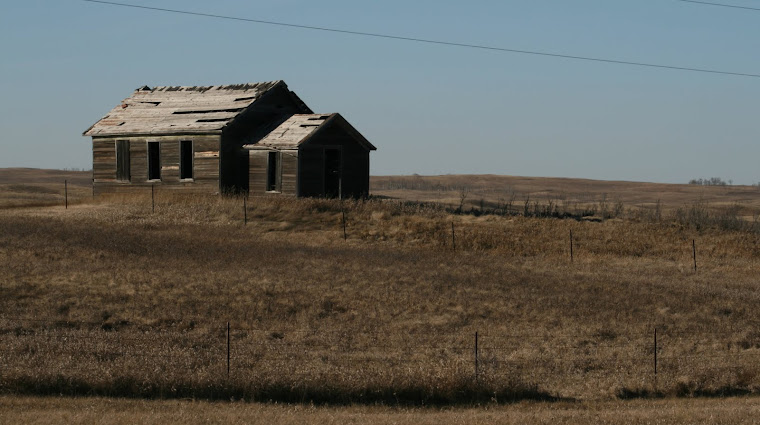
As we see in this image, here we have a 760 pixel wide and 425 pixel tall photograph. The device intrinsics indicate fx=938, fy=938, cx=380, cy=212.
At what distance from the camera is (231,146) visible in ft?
129

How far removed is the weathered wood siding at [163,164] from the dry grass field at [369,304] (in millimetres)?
1565

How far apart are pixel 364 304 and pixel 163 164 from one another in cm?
2013

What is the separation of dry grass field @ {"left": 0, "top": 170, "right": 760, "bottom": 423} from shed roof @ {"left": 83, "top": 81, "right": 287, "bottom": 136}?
372cm

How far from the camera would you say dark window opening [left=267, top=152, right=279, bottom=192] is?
3900 centimetres

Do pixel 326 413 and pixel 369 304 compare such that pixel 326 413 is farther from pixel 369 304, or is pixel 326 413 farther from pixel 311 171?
pixel 311 171

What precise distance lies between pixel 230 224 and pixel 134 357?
17.9 meters

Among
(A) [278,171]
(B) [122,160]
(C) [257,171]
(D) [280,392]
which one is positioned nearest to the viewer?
(D) [280,392]

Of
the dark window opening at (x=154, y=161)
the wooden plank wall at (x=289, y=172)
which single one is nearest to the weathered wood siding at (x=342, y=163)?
the wooden plank wall at (x=289, y=172)

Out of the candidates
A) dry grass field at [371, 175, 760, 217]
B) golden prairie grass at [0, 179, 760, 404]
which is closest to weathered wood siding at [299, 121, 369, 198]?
golden prairie grass at [0, 179, 760, 404]

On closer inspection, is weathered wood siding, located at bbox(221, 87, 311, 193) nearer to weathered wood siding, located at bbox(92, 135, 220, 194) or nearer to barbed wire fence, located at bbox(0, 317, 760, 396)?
weathered wood siding, located at bbox(92, 135, 220, 194)

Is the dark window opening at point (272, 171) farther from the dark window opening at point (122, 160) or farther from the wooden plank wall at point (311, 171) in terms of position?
the dark window opening at point (122, 160)

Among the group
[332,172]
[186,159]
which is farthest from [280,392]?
[186,159]

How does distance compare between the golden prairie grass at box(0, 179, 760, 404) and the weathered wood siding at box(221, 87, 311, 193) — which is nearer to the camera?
the golden prairie grass at box(0, 179, 760, 404)

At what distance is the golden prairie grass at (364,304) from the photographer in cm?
1598
